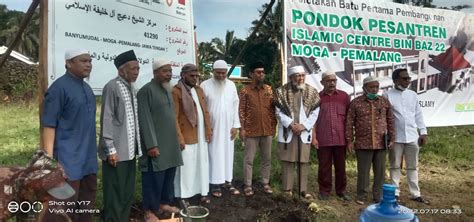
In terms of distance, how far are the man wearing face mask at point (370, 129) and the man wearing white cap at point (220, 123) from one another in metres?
1.35

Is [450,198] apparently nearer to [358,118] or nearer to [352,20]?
[358,118]

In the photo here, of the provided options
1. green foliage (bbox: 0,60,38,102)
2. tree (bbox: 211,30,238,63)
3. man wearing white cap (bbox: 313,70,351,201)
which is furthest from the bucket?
tree (bbox: 211,30,238,63)

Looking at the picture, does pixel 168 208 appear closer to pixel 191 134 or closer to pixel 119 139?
pixel 191 134

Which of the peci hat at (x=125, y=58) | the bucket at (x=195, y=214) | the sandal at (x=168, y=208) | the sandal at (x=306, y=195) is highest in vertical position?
the peci hat at (x=125, y=58)

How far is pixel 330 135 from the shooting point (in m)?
4.57

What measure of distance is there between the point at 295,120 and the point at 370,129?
846 mm

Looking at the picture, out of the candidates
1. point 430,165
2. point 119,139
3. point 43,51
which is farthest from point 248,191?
point 430,165

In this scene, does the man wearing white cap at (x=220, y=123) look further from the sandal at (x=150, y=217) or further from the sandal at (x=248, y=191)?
the sandal at (x=150, y=217)

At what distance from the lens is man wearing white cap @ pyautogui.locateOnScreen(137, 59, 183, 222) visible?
138 inches

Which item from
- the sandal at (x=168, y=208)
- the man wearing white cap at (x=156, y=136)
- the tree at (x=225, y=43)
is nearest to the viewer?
the man wearing white cap at (x=156, y=136)

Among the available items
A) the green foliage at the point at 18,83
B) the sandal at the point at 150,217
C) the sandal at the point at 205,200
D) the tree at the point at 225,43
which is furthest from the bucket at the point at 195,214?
the tree at the point at 225,43

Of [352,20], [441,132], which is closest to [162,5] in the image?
[352,20]

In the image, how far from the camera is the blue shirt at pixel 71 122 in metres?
2.82

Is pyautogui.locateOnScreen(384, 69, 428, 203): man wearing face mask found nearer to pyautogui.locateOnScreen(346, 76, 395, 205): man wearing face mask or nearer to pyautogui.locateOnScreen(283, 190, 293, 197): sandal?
pyautogui.locateOnScreen(346, 76, 395, 205): man wearing face mask
